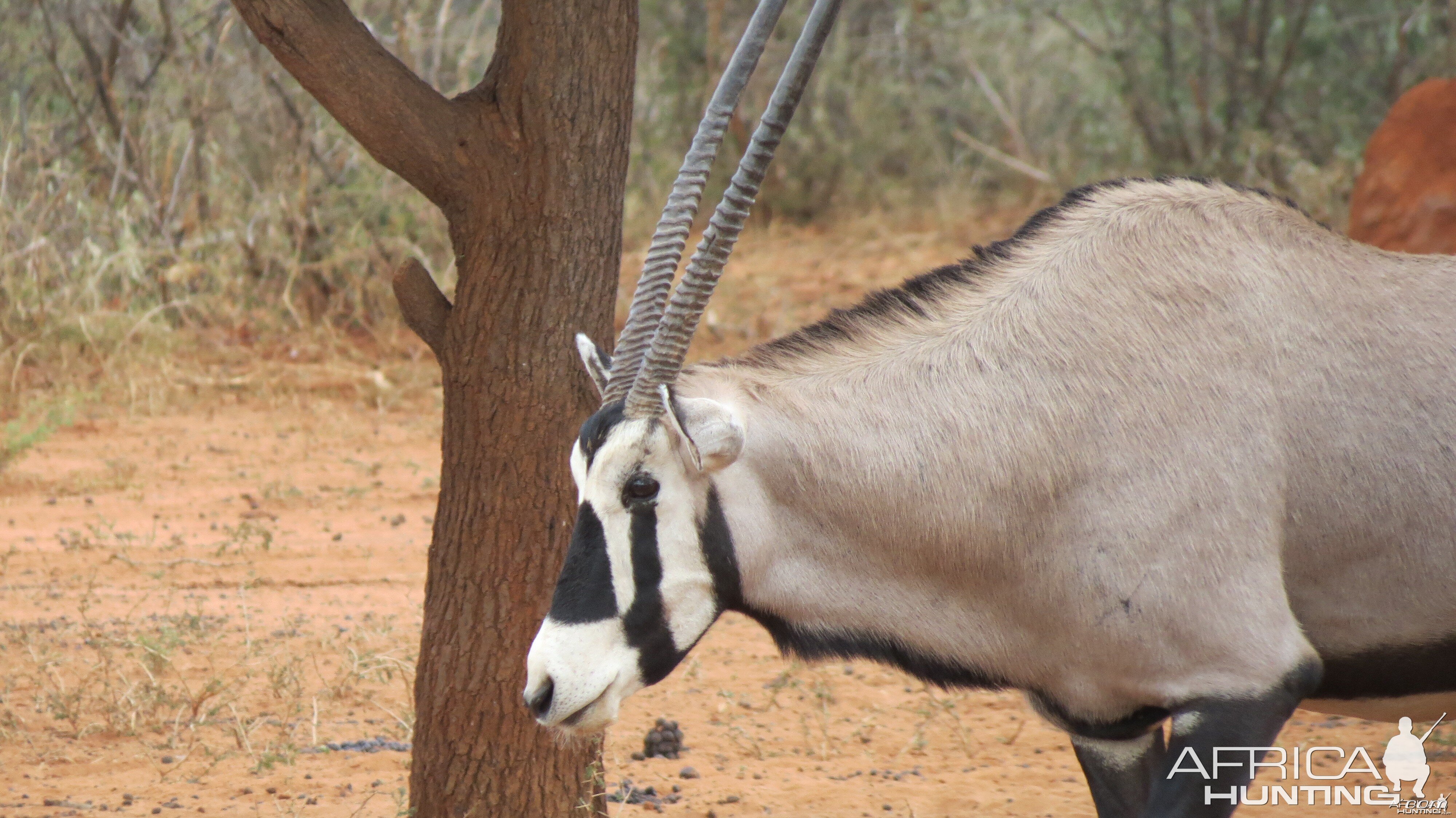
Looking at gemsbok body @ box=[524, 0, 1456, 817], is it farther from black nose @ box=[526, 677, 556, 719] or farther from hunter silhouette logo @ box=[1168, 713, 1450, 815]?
hunter silhouette logo @ box=[1168, 713, 1450, 815]

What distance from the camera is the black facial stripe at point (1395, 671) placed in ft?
9.56

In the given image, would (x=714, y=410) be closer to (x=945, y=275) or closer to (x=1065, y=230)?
(x=945, y=275)

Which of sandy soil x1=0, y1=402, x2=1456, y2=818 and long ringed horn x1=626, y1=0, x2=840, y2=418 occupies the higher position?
long ringed horn x1=626, y1=0, x2=840, y2=418

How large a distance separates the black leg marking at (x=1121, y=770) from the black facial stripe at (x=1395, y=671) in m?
0.37

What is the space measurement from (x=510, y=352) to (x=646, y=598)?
3.02ft

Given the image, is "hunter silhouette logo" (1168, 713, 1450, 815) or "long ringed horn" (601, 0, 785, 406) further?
"hunter silhouette logo" (1168, 713, 1450, 815)

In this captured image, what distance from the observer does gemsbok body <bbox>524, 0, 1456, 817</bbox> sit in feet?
8.84

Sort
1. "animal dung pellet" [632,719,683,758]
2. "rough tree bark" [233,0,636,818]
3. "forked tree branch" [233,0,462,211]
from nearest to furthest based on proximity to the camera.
Result: "forked tree branch" [233,0,462,211], "rough tree bark" [233,0,636,818], "animal dung pellet" [632,719,683,758]

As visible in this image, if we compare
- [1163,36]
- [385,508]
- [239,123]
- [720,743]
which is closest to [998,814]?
[720,743]

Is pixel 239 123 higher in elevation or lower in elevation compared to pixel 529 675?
higher

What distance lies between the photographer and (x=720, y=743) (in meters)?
4.68

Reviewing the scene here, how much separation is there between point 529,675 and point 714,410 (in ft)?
1.99

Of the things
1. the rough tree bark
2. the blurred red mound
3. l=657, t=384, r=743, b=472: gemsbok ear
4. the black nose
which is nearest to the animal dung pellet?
the rough tree bark

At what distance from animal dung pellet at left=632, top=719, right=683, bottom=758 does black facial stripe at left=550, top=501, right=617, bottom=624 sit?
6.26ft
